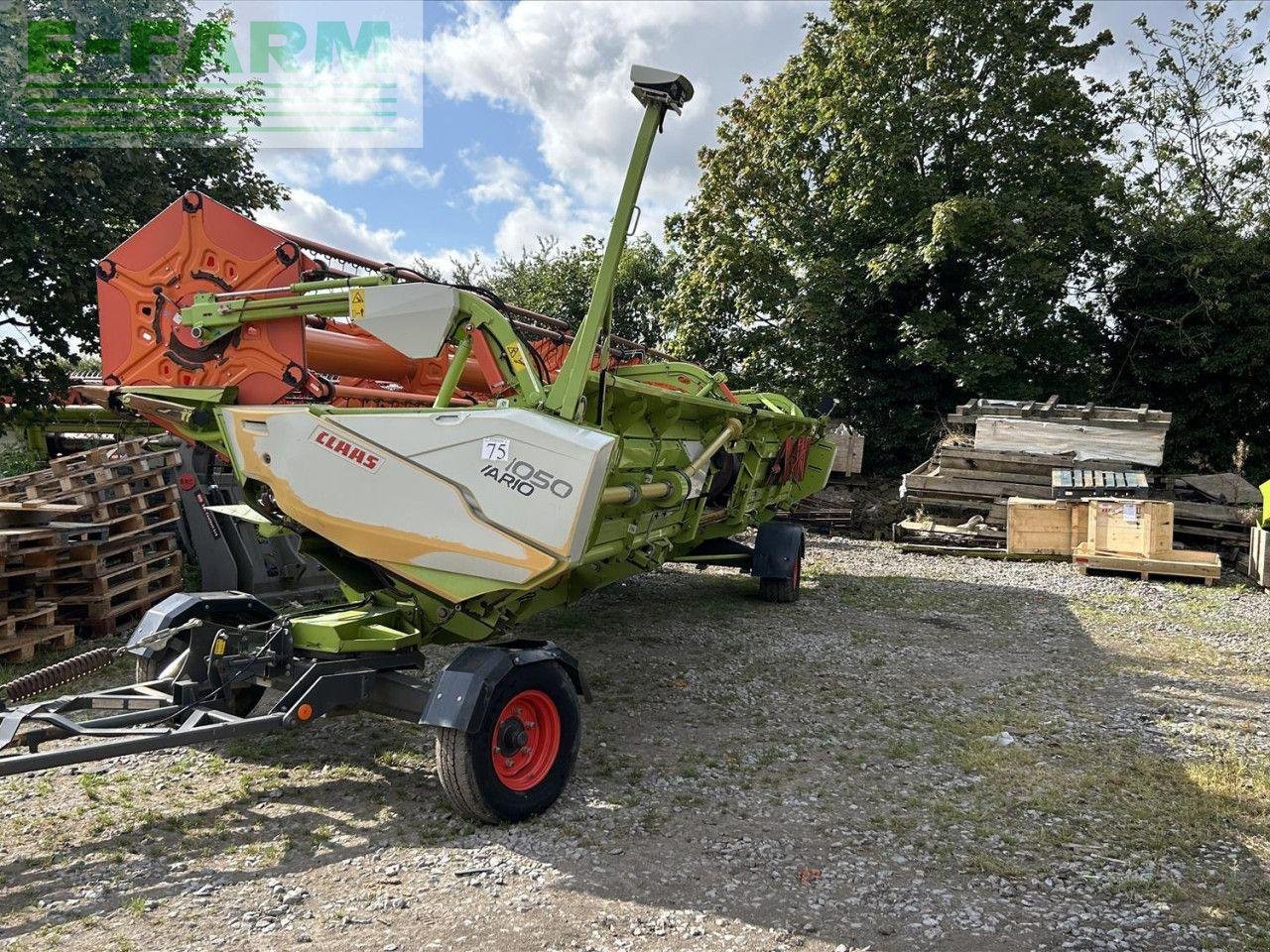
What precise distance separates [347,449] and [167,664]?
161 centimetres

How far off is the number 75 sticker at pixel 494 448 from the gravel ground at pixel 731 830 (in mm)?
1657

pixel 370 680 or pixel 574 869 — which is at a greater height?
pixel 370 680

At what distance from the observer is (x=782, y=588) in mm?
8922

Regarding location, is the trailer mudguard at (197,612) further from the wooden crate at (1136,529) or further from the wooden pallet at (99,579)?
the wooden crate at (1136,529)

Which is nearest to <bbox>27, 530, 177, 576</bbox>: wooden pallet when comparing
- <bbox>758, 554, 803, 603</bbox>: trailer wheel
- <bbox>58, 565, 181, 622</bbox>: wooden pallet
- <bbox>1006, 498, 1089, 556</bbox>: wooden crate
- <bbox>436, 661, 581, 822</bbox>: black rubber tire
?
Result: <bbox>58, 565, 181, 622</bbox>: wooden pallet

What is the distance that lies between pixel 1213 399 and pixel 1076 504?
25.0 feet

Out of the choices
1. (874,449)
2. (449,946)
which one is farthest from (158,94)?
(874,449)

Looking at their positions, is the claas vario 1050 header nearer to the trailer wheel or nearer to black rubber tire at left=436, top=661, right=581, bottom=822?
black rubber tire at left=436, top=661, right=581, bottom=822

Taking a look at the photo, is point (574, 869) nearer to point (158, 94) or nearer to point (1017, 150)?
point (158, 94)

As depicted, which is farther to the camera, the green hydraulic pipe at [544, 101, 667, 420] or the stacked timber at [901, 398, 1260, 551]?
the stacked timber at [901, 398, 1260, 551]

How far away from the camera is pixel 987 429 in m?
13.6

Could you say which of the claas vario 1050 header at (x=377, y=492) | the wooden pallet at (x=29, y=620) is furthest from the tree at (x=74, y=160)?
the claas vario 1050 header at (x=377, y=492)

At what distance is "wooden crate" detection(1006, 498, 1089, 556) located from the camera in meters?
12.1

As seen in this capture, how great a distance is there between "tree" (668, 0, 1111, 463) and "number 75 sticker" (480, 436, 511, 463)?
14.7m
